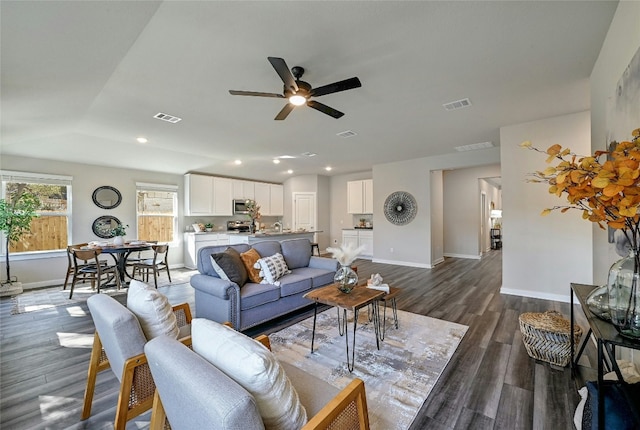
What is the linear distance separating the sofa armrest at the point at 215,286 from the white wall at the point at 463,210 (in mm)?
7299

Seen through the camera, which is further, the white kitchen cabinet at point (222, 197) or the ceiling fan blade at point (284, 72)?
the white kitchen cabinet at point (222, 197)

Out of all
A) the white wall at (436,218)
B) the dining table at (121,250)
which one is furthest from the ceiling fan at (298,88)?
the white wall at (436,218)

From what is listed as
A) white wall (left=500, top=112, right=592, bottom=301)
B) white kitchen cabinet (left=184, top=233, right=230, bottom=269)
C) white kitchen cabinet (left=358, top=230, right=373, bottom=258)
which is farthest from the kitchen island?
white wall (left=500, top=112, right=592, bottom=301)

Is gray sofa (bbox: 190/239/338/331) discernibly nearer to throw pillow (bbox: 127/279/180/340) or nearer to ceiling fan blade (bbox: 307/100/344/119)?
throw pillow (bbox: 127/279/180/340)

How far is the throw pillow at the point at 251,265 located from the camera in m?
3.31

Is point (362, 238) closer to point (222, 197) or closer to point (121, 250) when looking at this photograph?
point (222, 197)

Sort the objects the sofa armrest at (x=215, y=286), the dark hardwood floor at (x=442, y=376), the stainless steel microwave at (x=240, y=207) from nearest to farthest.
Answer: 1. the dark hardwood floor at (x=442, y=376)
2. the sofa armrest at (x=215, y=286)
3. the stainless steel microwave at (x=240, y=207)

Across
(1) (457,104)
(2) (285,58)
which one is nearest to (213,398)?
(2) (285,58)

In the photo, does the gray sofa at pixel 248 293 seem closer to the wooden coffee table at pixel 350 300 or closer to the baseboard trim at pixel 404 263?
the wooden coffee table at pixel 350 300

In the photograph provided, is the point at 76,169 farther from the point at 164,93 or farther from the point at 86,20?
the point at 86,20

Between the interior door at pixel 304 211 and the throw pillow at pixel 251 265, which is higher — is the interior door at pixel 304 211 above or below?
above

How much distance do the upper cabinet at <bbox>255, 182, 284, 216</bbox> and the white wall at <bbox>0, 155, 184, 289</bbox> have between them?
2.62 m

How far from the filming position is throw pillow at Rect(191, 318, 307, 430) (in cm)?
97

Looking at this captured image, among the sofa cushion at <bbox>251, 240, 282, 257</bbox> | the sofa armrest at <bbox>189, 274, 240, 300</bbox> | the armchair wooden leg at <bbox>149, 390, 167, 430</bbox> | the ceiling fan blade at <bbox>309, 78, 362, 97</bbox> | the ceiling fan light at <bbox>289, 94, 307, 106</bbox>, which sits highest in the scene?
the ceiling fan light at <bbox>289, 94, 307, 106</bbox>
